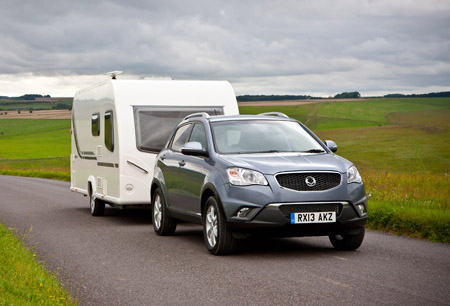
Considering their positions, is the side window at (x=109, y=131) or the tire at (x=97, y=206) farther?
the tire at (x=97, y=206)

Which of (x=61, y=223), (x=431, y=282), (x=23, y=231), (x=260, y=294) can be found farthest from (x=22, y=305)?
(x=61, y=223)

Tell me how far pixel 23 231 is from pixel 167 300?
21.8ft

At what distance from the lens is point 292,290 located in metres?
6.53

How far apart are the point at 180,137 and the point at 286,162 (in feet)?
9.28

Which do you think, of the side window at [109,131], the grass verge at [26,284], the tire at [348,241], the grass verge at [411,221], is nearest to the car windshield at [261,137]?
the tire at [348,241]

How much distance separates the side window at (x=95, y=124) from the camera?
14.5 metres

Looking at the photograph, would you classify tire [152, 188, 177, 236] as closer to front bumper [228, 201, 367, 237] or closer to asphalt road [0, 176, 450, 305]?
asphalt road [0, 176, 450, 305]

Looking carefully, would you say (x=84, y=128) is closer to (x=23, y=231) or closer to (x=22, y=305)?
(x=23, y=231)

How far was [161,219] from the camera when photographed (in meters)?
11.2

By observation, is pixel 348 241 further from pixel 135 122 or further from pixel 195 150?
pixel 135 122

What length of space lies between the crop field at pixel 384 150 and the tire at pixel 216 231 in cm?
322

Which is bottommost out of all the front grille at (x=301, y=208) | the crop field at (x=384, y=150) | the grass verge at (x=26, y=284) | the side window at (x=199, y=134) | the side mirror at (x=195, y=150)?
the crop field at (x=384, y=150)

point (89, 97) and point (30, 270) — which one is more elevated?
point (89, 97)

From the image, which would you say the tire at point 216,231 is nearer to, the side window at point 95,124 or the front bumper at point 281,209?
the front bumper at point 281,209
